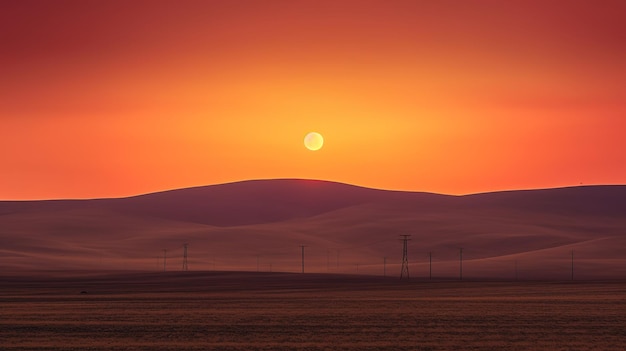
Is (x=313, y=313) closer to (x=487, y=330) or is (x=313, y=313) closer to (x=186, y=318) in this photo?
(x=186, y=318)

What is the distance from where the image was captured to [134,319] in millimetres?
56969

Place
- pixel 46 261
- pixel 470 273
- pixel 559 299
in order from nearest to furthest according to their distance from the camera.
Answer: pixel 559 299 < pixel 470 273 < pixel 46 261

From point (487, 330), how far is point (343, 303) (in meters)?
24.1

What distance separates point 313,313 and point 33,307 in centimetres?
1727

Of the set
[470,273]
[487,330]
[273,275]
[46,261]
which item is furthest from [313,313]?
[46,261]

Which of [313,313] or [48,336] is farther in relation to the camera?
[313,313]

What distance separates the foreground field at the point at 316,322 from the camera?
44.6 metres

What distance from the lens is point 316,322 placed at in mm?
55750

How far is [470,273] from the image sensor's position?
157m

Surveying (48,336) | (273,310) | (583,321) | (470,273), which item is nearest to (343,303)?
(273,310)

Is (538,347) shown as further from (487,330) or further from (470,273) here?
(470,273)

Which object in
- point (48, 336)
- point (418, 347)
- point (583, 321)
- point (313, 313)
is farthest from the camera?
point (313, 313)

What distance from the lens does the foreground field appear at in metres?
44.6

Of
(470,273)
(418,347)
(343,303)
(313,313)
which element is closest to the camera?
(418,347)
